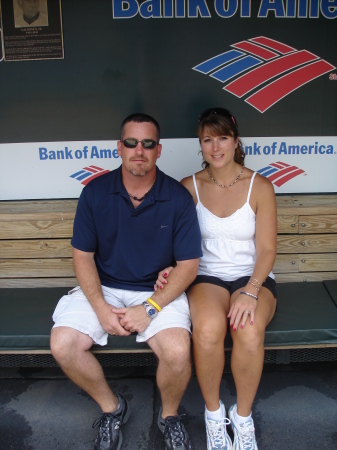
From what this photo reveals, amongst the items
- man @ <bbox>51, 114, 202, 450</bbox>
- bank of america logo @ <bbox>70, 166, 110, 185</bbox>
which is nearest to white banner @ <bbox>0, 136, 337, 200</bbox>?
bank of america logo @ <bbox>70, 166, 110, 185</bbox>

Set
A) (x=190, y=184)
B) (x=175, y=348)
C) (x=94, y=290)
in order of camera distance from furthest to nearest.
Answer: (x=190, y=184) → (x=94, y=290) → (x=175, y=348)

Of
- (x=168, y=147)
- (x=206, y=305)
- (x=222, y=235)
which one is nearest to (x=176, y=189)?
(x=222, y=235)

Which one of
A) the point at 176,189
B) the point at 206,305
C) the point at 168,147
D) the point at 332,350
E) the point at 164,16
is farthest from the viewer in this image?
the point at 168,147

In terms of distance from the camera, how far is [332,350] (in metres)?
2.59

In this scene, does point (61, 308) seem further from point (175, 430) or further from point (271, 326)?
point (271, 326)

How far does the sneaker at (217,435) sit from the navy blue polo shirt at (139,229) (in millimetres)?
699

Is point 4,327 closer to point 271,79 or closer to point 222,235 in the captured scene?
point 222,235

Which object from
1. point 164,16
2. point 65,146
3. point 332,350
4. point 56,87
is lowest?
point 332,350

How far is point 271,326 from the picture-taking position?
2.33 meters

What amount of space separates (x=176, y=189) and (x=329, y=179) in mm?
1274

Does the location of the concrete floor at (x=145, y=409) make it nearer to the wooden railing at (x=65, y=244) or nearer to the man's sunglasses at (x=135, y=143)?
the wooden railing at (x=65, y=244)

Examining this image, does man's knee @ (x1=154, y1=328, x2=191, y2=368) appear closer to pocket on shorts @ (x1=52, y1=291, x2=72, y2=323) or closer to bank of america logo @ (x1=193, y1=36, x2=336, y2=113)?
pocket on shorts @ (x1=52, y1=291, x2=72, y2=323)

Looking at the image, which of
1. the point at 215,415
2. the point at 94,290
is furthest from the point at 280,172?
the point at 215,415

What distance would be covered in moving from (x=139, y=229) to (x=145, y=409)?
0.97m
